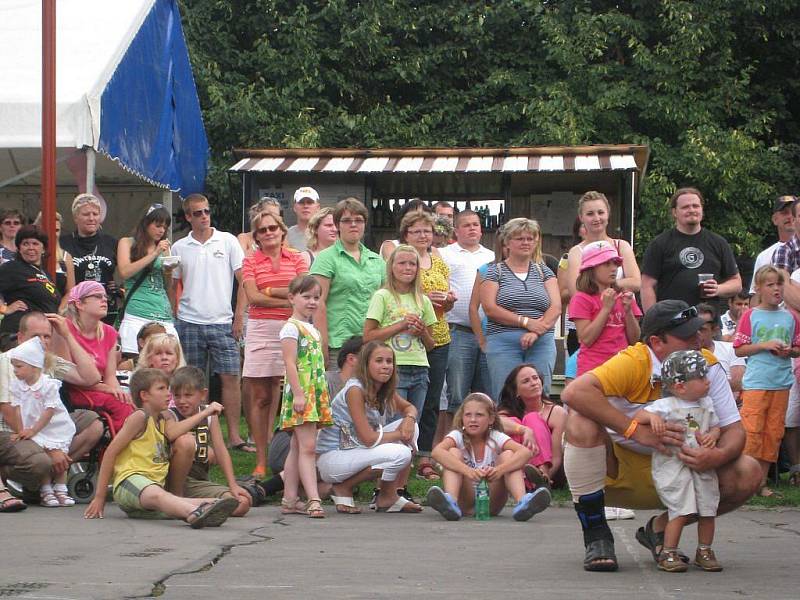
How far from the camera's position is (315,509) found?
822 cm

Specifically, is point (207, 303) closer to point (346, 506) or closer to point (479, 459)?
point (346, 506)

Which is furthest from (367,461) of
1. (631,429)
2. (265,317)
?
(631,429)

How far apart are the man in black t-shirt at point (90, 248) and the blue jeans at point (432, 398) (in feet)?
9.06

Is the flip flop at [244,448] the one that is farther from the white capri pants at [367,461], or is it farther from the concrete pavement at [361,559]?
the concrete pavement at [361,559]

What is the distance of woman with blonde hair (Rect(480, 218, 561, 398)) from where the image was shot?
31.9 ft

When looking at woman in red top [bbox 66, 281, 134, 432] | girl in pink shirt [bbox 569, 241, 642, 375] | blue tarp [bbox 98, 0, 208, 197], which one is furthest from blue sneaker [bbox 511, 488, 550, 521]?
blue tarp [bbox 98, 0, 208, 197]

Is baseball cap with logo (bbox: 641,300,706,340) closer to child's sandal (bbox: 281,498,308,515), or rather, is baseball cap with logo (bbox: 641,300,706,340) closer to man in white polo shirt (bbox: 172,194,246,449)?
child's sandal (bbox: 281,498,308,515)

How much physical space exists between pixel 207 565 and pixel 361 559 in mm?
728

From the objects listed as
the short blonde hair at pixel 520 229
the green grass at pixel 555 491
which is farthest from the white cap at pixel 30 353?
the short blonde hair at pixel 520 229

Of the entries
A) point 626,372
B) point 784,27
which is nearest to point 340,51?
point 784,27

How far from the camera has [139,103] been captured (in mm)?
14586

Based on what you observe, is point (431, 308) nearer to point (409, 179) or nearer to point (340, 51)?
point (409, 179)

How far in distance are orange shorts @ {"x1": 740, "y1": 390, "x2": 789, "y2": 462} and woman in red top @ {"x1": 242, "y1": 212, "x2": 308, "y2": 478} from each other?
333cm

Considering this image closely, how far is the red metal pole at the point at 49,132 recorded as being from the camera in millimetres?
10195
